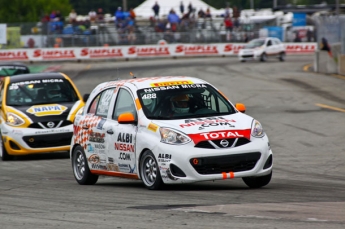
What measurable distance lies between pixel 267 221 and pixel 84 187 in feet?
15.3

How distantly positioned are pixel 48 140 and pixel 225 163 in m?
6.86

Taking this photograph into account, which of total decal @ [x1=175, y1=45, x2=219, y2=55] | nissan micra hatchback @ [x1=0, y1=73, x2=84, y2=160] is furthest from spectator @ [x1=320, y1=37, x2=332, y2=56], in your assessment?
nissan micra hatchback @ [x1=0, y1=73, x2=84, y2=160]

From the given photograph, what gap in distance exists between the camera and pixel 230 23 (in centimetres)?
5656

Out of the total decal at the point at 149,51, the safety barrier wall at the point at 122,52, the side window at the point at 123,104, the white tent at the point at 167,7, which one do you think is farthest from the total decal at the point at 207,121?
the white tent at the point at 167,7

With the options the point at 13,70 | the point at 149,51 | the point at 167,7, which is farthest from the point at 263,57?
the point at 13,70

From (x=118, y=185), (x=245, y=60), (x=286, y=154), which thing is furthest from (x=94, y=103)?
(x=245, y=60)

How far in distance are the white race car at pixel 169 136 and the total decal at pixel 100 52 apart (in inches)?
1645

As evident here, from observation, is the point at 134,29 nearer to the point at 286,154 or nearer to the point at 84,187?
the point at 286,154

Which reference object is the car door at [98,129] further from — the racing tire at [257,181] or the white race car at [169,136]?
the racing tire at [257,181]

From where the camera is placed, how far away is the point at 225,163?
9891 mm

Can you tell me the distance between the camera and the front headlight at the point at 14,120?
16266mm

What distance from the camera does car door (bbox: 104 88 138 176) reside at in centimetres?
1076

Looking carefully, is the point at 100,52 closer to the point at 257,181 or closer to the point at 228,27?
the point at 228,27

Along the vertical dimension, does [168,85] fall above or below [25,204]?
above
